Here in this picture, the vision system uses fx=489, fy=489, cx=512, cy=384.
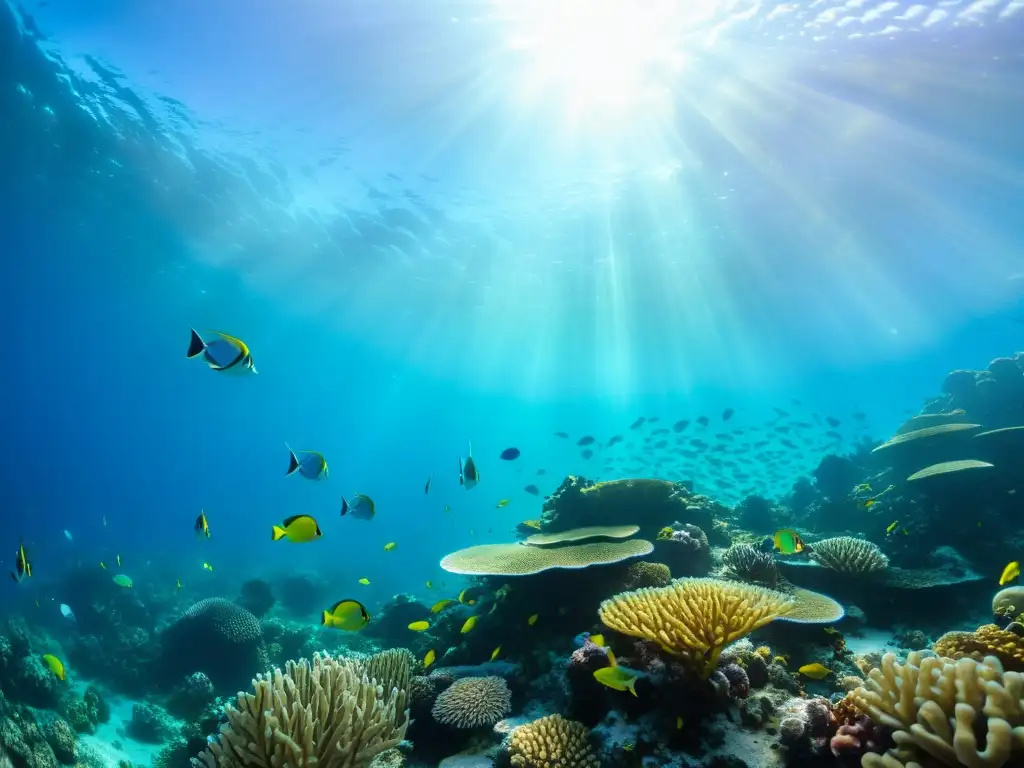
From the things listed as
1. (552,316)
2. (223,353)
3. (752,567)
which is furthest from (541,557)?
(552,316)

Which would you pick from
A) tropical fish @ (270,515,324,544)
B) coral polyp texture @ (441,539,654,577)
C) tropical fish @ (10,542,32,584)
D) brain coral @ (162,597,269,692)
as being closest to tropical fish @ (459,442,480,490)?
coral polyp texture @ (441,539,654,577)

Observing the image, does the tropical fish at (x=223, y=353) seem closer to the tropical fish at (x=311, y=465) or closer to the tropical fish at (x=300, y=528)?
the tropical fish at (x=300, y=528)

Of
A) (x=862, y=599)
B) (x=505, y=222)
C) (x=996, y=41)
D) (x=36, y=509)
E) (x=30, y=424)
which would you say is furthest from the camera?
(x=30, y=424)

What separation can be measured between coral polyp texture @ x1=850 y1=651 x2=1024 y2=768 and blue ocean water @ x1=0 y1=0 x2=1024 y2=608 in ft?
27.9

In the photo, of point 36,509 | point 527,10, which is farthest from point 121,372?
point 527,10

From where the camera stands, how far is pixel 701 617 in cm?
382

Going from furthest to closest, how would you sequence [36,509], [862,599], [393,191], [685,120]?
[36,509]
[393,191]
[685,120]
[862,599]

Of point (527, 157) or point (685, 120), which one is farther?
point (527, 157)

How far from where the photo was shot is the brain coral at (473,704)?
4793mm

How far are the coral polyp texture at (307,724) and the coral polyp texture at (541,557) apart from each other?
250 cm

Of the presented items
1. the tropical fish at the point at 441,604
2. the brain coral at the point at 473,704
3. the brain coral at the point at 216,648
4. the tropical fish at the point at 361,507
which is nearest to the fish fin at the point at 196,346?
the tropical fish at the point at 361,507

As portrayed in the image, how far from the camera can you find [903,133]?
20.4 meters

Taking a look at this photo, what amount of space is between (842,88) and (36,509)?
89138mm

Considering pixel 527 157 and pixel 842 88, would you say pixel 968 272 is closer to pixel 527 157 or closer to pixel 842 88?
pixel 842 88
